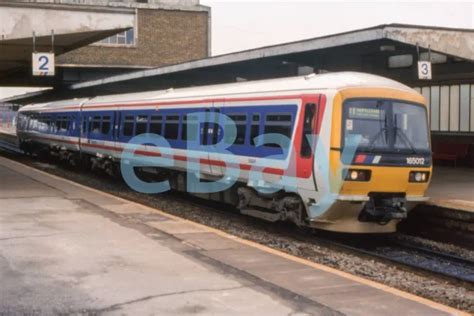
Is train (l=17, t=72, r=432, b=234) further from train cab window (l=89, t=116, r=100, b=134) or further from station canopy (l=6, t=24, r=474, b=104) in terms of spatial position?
train cab window (l=89, t=116, r=100, b=134)

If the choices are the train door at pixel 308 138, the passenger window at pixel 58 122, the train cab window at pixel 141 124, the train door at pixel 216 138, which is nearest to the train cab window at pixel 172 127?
the train cab window at pixel 141 124

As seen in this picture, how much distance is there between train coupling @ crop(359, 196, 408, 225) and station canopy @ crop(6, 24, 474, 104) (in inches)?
157

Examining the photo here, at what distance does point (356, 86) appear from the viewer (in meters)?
10.1

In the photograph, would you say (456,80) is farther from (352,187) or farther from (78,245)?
(78,245)

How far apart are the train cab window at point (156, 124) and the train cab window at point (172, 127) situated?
402 mm

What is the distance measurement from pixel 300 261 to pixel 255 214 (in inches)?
150

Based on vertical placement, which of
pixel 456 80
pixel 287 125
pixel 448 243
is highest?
pixel 456 80

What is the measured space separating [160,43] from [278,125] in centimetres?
4265

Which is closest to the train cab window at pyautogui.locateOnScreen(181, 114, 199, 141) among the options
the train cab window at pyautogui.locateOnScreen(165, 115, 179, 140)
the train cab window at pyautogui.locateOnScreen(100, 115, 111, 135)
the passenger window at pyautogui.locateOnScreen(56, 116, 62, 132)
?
the train cab window at pyautogui.locateOnScreen(165, 115, 179, 140)

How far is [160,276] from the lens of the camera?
701 centimetres

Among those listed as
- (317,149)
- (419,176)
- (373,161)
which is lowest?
(419,176)

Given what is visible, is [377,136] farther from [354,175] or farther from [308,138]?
[308,138]

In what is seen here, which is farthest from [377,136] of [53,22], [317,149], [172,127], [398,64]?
[53,22]

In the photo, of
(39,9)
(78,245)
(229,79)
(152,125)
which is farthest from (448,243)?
(229,79)
